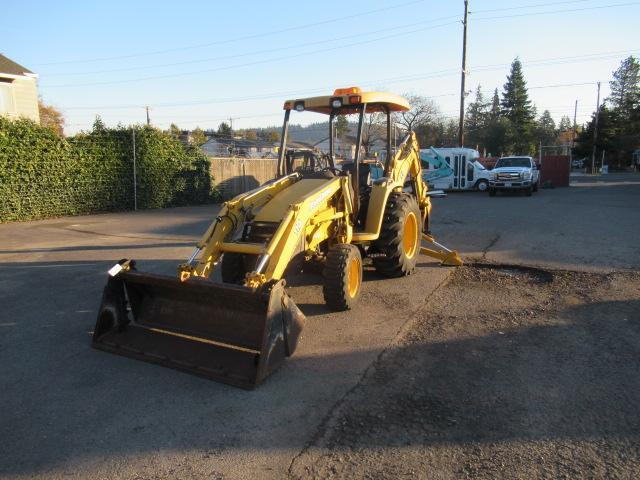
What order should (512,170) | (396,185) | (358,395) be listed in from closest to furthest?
(358,395) → (396,185) → (512,170)

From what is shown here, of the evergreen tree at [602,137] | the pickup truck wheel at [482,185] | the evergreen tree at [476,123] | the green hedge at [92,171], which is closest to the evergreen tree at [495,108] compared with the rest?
the evergreen tree at [476,123]

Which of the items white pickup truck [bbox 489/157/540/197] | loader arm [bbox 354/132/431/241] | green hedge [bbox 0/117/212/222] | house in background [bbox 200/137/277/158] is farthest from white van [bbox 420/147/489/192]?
loader arm [bbox 354/132/431/241]

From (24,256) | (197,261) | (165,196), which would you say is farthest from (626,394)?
(165,196)

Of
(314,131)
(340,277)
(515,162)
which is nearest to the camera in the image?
(340,277)

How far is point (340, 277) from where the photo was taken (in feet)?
18.6

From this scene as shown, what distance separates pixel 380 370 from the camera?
14.6 ft

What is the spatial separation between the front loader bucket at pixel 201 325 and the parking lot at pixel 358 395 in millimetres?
164

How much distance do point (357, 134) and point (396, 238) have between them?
1.58 m

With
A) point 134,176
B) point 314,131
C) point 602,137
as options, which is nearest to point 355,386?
point 134,176

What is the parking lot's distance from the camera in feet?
10.3

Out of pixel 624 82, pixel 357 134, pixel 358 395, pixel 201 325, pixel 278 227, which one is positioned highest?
pixel 624 82

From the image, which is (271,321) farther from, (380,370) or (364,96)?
(364,96)

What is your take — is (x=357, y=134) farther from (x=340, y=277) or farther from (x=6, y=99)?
(x=6, y=99)

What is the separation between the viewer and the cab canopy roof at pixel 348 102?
661 cm
